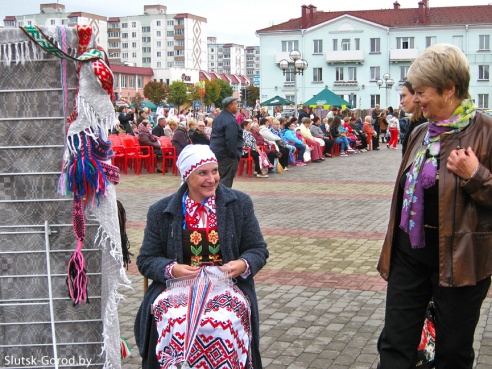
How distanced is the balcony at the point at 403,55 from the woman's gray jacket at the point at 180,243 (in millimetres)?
66067

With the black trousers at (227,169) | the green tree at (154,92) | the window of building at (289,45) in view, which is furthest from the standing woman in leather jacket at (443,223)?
the green tree at (154,92)

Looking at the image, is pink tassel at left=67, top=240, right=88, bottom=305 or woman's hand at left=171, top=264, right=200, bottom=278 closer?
woman's hand at left=171, top=264, right=200, bottom=278

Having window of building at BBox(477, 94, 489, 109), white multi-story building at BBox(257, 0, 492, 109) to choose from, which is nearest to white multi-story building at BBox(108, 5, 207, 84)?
white multi-story building at BBox(257, 0, 492, 109)

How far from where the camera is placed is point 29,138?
158 inches

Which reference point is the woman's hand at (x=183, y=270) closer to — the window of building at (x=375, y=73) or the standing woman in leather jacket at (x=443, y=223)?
the standing woman in leather jacket at (x=443, y=223)

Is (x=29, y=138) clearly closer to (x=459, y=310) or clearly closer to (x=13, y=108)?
(x=13, y=108)

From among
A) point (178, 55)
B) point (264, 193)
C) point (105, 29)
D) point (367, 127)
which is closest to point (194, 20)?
point (178, 55)

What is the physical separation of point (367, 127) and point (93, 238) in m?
25.5

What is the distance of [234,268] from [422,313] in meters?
1.00

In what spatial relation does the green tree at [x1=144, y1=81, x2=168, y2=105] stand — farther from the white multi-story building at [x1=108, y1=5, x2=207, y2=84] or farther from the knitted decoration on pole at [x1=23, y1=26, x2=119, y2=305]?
the knitted decoration on pole at [x1=23, y1=26, x2=119, y2=305]

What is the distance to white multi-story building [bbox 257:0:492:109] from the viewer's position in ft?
220

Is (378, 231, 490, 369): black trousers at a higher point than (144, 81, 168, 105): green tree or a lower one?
lower

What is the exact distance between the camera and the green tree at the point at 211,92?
379 feet

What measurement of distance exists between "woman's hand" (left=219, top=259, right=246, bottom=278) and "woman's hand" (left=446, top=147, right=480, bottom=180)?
119 centimetres
